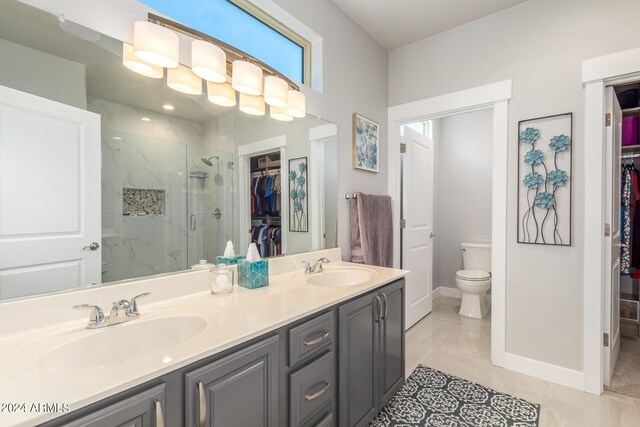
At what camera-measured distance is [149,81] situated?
49.6 inches

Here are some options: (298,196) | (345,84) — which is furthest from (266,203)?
(345,84)

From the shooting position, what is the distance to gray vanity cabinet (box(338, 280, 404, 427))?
1383 millimetres

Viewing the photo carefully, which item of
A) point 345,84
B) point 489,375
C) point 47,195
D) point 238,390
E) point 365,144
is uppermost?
point 345,84

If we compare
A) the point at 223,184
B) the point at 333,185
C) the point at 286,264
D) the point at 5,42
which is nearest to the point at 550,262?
the point at 333,185

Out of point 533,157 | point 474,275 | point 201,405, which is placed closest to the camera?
point 201,405

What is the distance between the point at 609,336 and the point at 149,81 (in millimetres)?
3054

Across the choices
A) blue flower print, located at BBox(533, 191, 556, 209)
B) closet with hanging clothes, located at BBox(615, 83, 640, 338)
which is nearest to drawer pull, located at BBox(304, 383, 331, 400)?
blue flower print, located at BBox(533, 191, 556, 209)

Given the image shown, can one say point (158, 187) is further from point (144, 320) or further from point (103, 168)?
point (144, 320)

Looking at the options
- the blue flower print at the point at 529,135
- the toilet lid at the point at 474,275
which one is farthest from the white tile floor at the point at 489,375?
the blue flower print at the point at 529,135

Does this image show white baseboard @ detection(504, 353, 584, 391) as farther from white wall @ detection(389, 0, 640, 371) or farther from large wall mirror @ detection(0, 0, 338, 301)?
large wall mirror @ detection(0, 0, 338, 301)

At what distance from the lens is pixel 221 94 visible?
4.94 feet

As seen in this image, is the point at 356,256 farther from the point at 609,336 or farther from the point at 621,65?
the point at 621,65

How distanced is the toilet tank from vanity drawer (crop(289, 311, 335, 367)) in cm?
282

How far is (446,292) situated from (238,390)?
12.1ft
